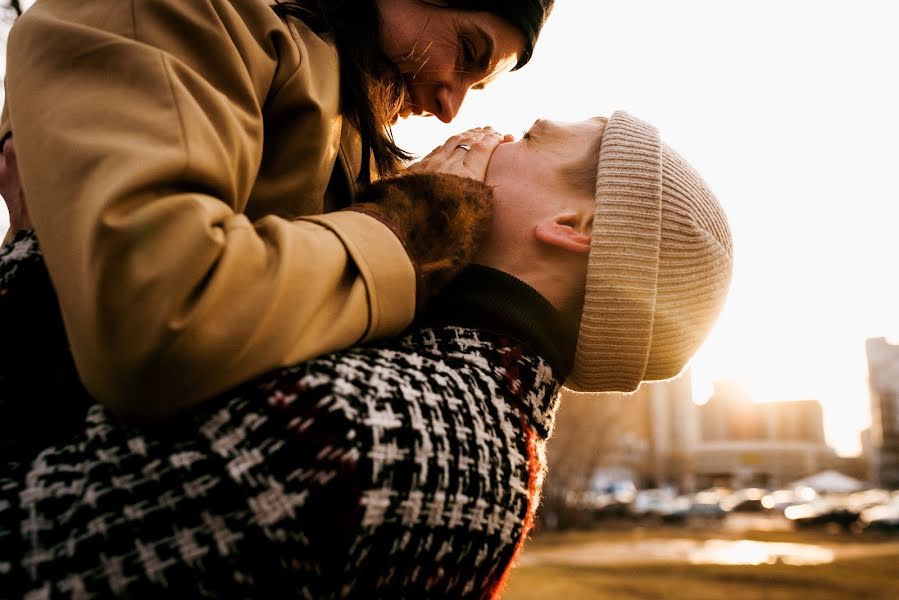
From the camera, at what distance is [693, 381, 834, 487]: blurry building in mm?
75438

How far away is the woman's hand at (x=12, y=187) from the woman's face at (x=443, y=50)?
2.92ft

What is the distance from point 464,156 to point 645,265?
21.5 inches

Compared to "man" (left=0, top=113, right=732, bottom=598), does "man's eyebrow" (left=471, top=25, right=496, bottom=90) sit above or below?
above

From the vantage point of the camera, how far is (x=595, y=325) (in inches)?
71.4

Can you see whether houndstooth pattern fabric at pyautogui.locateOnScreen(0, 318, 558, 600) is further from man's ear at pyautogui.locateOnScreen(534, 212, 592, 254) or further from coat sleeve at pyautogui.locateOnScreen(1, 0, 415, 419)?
man's ear at pyautogui.locateOnScreen(534, 212, 592, 254)

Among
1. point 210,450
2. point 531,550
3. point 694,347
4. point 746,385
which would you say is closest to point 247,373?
Answer: point 210,450

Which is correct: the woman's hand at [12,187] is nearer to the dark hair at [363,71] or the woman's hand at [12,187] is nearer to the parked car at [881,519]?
the dark hair at [363,71]

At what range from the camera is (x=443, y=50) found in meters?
2.05

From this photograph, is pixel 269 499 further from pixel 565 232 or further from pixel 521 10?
pixel 521 10

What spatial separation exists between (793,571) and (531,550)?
988 cm

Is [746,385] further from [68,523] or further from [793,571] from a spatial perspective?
[68,523]

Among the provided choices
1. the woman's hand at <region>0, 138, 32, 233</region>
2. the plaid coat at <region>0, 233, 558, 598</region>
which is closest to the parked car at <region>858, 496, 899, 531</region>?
the plaid coat at <region>0, 233, 558, 598</region>

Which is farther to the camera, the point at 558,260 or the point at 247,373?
the point at 558,260

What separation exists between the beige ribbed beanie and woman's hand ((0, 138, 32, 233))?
1.22 meters
